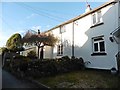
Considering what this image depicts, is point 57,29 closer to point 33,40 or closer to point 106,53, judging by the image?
point 33,40

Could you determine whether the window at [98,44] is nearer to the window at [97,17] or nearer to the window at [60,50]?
the window at [97,17]

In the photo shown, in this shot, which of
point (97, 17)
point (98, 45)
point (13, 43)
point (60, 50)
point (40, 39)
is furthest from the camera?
point (13, 43)

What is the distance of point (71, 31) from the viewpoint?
19156mm

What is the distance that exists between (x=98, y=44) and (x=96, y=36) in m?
0.78

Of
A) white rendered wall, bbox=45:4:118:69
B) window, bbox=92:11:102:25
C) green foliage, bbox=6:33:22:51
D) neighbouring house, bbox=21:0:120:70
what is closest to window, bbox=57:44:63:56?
neighbouring house, bbox=21:0:120:70

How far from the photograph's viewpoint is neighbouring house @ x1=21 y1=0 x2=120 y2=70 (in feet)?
42.0

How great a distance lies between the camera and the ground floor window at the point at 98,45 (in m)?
14.1

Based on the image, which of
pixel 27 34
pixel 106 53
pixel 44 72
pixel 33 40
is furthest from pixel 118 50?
→ pixel 27 34

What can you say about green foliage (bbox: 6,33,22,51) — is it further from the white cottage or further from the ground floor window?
the ground floor window

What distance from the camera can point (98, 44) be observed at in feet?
48.1

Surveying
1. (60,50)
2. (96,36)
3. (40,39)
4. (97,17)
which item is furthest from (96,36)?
(40,39)

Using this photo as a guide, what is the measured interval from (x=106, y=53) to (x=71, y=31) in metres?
6.71

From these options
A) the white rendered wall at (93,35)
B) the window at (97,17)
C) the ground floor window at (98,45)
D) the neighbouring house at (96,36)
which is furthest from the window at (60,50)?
the window at (97,17)

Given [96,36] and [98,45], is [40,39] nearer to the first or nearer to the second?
[96,36]
